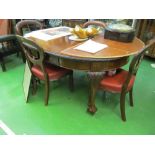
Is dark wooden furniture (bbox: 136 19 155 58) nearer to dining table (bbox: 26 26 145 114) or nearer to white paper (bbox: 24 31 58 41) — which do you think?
dining table (bbox: 26 26 145 114)

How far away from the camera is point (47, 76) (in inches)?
76.3

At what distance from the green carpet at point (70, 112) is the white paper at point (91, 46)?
76cm

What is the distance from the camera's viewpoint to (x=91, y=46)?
181cm

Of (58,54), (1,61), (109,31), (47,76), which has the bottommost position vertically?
(1,61)

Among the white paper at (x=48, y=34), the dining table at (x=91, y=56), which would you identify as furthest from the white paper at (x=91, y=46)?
the white paper at (x=48, y=34)

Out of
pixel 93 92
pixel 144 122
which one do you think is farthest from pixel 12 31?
pixel 144 122

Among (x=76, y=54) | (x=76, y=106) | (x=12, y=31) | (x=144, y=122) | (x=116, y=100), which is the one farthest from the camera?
(x=12, y=31)

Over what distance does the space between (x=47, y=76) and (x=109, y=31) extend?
0.90 metres

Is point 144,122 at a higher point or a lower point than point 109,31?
lower

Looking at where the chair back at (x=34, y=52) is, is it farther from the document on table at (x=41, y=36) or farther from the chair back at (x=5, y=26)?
the chair back at (x=5, y=26)

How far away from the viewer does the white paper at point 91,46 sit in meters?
1.71

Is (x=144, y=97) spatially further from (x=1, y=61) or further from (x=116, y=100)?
(x=1, y=61)

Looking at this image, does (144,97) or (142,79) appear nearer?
(144,97)
